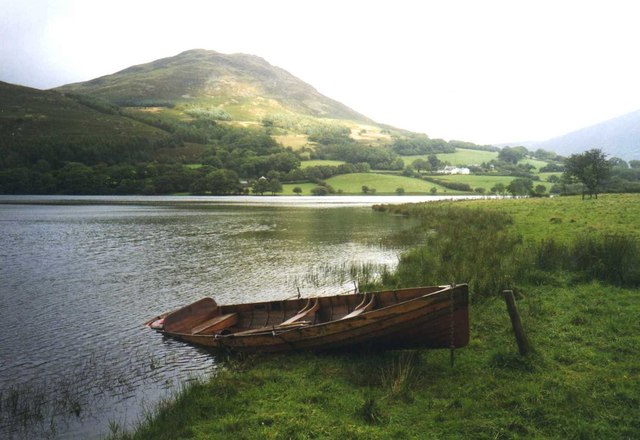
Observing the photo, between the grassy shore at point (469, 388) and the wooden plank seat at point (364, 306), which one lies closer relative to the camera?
the grassy shore at point (469, 388)

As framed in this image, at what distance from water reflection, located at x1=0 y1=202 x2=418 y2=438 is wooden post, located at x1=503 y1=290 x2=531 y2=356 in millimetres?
8117

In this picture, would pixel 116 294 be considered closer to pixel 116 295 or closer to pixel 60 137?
pixel 116 295

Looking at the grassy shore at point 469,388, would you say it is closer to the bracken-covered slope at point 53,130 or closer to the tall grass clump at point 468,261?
the tall grass clump at point 468,261

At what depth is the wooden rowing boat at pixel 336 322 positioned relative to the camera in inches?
401

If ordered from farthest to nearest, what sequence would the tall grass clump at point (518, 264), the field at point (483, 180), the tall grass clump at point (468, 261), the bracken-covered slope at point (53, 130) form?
the bracken-covered slope at point (53, 130)
the field at point (483, 180)
the tall grass clump at point (468, 261)
the tall grass clump at point (518, 264)

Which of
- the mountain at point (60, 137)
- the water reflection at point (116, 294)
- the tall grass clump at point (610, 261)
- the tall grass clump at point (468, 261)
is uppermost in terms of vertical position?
the mountain at point (60, 137)

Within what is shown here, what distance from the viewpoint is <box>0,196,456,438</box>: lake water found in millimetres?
9953

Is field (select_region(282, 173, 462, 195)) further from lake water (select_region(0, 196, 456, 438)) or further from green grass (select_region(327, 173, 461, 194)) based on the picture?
A: lake water (select_region(0, 196, 456, 438))

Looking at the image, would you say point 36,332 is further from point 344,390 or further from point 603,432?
point 603,432

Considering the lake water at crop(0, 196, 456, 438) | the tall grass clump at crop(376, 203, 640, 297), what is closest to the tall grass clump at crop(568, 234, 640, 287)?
the tall grass clump at crop(376, 203, 640, 297)

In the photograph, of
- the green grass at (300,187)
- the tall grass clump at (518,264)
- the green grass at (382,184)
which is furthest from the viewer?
the green grass at (300,187)

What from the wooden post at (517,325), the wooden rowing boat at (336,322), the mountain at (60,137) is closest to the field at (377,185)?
the mountain at (60,137)

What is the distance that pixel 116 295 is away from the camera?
65.9ft

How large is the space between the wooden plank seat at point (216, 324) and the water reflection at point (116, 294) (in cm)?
67
